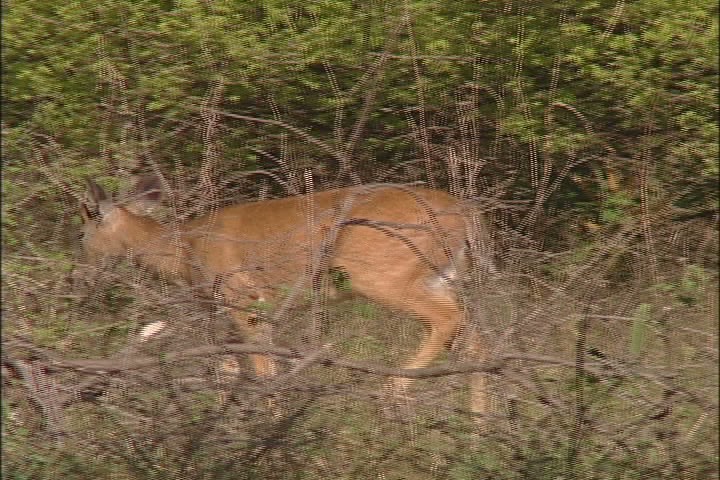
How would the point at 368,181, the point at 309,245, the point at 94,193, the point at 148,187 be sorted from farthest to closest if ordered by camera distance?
the point at 148,187, the point at 94,193, the point at 368,181, the point at 309,245

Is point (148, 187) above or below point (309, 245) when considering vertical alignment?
below

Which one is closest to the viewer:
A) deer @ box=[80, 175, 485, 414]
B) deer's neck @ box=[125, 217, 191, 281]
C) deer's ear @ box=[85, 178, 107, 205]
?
deer @ box=[80, 175, 485, 414]

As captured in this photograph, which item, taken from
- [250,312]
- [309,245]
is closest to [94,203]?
[309,245]

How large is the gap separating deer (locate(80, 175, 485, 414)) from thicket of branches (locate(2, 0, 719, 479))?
0.13 meters

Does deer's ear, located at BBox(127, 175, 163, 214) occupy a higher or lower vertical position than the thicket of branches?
lower

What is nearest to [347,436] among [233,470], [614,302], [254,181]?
[233,470]

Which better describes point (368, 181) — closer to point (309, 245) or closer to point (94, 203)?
point (309, 245)

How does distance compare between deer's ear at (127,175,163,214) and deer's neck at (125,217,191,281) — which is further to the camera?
deer's ear at (127,175,163,214)

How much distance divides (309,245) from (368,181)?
1.37 m

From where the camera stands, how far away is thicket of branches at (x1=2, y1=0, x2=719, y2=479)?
493 cm

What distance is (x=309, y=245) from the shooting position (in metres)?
5.65

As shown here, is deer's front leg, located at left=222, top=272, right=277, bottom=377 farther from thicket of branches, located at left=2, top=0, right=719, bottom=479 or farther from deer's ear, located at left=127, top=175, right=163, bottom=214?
deer's ear, located at left=127, top=175, right=163, bottom=214

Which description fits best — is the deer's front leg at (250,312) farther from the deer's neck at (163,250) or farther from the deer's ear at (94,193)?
the deer's ear at (94,193)

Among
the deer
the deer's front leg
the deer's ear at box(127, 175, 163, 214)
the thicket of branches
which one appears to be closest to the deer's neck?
the deer
